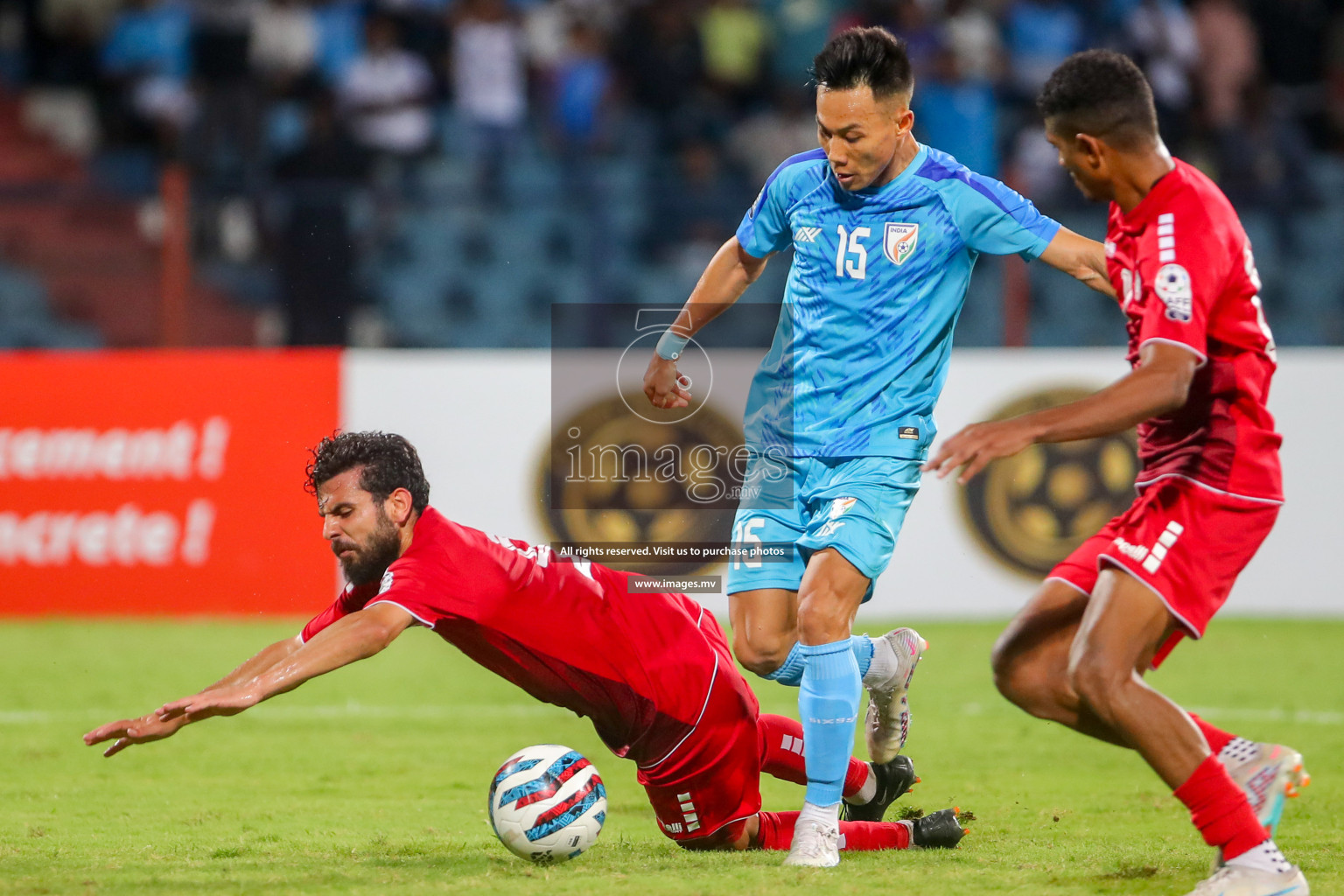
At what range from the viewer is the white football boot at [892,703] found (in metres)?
5.26

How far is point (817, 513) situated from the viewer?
5262 mm

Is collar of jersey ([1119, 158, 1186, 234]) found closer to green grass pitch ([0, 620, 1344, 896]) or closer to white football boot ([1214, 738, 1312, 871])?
white football boot ([1214, 738, 1312, 871])

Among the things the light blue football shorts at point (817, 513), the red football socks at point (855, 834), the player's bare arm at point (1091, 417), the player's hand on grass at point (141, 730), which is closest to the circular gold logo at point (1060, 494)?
the light blue football shorts at point (817, 513)

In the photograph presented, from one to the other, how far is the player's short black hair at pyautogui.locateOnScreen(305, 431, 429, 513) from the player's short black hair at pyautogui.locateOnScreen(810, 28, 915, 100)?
188 cm

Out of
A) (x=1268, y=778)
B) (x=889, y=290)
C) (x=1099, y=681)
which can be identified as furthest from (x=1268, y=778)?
(x=889, y=290)

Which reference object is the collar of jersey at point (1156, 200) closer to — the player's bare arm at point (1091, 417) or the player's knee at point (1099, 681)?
the player's bare arm at point (1091, 417)

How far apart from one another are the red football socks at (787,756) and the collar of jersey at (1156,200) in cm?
202

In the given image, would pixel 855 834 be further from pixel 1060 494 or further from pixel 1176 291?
pixel 1060 494

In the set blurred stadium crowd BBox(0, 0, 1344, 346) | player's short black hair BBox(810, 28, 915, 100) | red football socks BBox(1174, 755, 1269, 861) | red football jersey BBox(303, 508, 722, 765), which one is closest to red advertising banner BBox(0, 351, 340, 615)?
blurred stadium crowd BBox(0, 0, 1344, 346)

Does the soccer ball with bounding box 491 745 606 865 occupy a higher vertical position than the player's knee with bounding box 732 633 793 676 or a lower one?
lower

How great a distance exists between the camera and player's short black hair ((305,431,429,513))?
462 centimetres

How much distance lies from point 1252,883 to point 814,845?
1268mm

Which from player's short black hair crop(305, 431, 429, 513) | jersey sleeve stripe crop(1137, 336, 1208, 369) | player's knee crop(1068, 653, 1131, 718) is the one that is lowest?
player's knee crop(1068, 653, 1131, 718)

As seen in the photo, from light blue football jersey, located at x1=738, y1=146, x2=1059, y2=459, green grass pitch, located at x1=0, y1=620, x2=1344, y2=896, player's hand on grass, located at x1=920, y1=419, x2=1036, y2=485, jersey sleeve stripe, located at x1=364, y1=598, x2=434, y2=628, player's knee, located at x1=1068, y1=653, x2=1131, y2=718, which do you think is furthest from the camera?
light blue football jersey, located at x1=738, y1=146, x2=1059, y2=459
